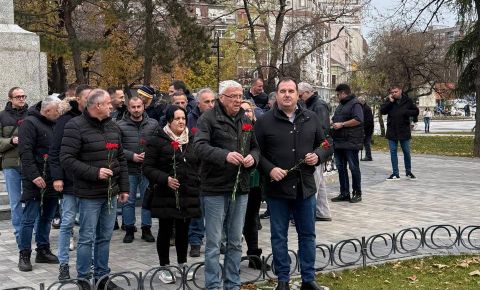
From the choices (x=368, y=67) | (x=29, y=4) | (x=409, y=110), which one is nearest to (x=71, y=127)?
(x=409, y=110)

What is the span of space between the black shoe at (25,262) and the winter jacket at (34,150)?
0.59 m

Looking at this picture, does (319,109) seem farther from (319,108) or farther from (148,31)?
(148,31)

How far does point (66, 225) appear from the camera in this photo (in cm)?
608

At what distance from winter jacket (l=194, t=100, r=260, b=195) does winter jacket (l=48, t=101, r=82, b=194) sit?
1.51 meters

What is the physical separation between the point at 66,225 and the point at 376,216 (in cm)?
527

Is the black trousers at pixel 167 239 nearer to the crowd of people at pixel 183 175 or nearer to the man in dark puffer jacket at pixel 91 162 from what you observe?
the crowd of people at pixel 183 175

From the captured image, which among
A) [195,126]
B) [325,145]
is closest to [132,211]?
[195,126]

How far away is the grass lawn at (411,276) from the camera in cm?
588

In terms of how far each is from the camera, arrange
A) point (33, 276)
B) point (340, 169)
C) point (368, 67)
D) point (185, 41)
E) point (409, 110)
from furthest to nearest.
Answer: point (368, 67) < point (185, 41) < point (409, 110) < point (340, 169) < point (33, 276)

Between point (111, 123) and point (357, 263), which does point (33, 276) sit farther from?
point (357, 263)

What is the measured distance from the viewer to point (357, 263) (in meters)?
6.57

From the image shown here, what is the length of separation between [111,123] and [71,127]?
40 centimetres

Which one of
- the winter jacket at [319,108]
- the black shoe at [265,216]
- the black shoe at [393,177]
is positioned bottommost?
the black shoe at [265,216]

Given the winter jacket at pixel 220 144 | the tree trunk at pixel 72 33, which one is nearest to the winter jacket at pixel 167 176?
the winter jacket at pixel 220 144
